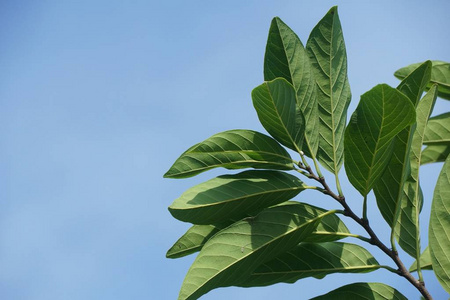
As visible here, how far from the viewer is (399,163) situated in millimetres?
1589

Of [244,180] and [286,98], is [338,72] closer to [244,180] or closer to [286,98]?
[286,98]

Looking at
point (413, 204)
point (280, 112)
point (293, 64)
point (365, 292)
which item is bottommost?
point (365, 292)

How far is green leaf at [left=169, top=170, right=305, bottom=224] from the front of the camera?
1.48 m

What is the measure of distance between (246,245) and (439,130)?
1.44 meters

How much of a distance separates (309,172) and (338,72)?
0.35 meters

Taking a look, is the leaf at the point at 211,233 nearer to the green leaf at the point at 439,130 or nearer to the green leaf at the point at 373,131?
the green leaf at the point at 373,131

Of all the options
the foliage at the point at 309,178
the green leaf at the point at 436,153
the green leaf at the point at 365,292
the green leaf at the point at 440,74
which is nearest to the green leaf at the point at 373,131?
the foliage at the point at 309,178

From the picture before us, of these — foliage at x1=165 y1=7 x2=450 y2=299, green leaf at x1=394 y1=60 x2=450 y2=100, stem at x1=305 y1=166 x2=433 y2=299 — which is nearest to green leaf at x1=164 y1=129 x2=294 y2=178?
foliage at x1=165 y1=7 x2=450 y2=299

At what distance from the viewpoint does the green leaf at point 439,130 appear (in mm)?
2420

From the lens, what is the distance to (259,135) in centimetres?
162

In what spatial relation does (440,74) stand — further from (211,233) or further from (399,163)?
(211,233)

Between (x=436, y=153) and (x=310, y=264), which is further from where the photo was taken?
(x=436, y=153)

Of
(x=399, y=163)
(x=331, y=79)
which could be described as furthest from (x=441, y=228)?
(x=331, y=79)

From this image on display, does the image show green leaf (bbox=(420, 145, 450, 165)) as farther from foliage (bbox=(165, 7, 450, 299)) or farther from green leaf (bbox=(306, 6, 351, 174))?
green leaf (bbox=(306, 6, 351, 174))
